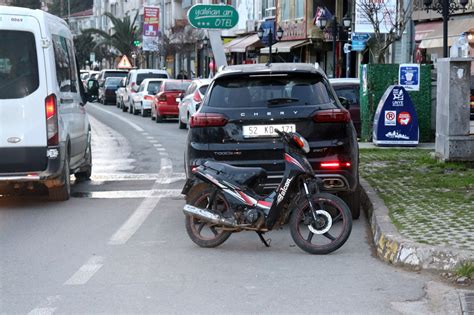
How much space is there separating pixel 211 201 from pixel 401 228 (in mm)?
1877

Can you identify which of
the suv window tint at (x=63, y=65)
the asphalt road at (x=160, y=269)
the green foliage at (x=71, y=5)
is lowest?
the asphalt road at (x=160, y=269)

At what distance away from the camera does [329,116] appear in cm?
967

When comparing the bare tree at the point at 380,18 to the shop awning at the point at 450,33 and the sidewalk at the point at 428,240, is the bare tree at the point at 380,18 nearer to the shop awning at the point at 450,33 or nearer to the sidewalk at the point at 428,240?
the shop awning at the point at 450,33

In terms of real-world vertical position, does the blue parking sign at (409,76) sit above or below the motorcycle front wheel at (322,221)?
above

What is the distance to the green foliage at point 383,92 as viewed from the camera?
65.3ft

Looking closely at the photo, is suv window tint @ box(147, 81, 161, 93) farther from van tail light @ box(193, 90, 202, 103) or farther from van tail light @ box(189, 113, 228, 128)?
van tail light @ box(189, 113, 228, 128)

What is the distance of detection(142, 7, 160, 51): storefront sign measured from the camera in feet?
228

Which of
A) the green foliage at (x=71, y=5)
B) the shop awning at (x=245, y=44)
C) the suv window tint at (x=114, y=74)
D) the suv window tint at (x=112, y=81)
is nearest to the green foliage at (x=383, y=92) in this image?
the shop awning at (x=245, y=44)

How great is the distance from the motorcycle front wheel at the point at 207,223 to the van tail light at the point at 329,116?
1469 millimetres

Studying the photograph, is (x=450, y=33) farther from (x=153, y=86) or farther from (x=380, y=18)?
(x=153, y=86)

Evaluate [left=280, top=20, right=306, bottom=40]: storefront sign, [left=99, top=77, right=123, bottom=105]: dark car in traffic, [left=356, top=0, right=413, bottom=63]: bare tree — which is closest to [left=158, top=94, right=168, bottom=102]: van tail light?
[left=356, top=0, right=413, bottom=63]: bare tree

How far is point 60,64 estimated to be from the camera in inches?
494

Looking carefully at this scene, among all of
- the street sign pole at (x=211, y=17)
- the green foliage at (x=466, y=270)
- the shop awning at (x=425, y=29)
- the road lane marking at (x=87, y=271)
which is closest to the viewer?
the green foliage at (x=466, y=270)

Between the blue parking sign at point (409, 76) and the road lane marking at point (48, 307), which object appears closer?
the road lane marking at point (48, 307)
